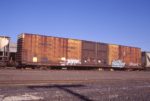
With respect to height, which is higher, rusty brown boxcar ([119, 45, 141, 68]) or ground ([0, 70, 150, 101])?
rusty brown boxcar ([119, 45, 141, 68])

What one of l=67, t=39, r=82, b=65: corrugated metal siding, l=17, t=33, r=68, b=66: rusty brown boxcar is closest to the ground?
l=17, t=33, r=68, b=66: rusty brown boxcar

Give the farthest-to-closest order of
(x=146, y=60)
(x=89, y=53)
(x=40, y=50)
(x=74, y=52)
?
(x=146, y=60), (x=89, y=53), (x=74, y=52), (x=40, y=50)

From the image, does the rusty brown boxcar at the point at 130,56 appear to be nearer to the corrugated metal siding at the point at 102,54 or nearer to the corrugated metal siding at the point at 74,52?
the corrugated metal siding at the point at 102,54

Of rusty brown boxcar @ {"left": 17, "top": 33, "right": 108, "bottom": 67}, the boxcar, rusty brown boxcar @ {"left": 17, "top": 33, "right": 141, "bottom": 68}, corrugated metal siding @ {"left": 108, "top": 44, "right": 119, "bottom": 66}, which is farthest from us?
the boxcar

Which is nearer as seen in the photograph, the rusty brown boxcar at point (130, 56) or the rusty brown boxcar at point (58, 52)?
the rusty brown boxcar at point (58, 52)

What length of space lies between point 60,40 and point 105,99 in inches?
775

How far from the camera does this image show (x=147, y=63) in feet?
132

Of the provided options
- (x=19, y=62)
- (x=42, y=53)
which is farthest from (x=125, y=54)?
(x=19, y=62)

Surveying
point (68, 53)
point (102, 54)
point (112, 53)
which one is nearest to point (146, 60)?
point (112, 53)

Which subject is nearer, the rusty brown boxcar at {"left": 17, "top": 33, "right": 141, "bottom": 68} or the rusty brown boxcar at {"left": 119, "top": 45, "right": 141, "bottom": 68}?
the rusty brown boxcar at {"left": 17, "top": 33, "right": 141, "bottom": 68}

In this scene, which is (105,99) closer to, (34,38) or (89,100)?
(89,100)

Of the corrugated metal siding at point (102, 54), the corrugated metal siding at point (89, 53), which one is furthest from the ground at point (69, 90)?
the corrugated metal siding at point (102, 54)

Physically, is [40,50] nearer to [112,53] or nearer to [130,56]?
[112,53]

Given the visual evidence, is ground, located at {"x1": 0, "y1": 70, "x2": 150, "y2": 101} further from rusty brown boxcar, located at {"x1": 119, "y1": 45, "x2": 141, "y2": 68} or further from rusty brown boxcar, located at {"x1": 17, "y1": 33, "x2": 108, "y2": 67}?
rusty brown boxcar, located at {"x1": 119, "y1": 45, "x2": 141, "y2": 68}
